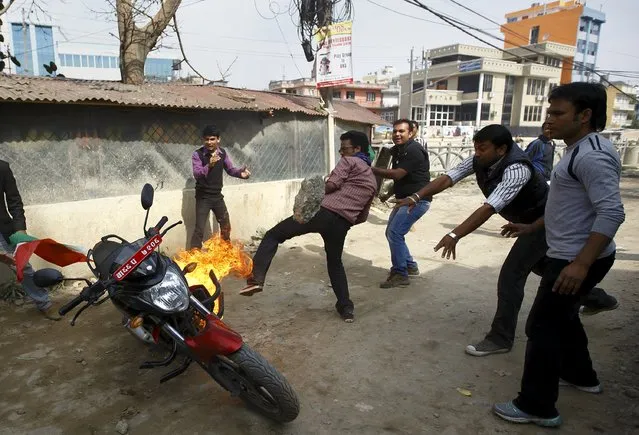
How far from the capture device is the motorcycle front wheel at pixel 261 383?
7.97 feet

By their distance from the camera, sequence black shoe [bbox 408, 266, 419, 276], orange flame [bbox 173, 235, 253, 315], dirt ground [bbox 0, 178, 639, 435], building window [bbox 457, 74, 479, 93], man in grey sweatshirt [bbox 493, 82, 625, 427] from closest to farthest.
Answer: man in grey sweatshirt [bbox 493, 82, 625, 427]
dirt ground [bbox 0, 178, 639, 435]
orange flame [bbox 173, 235, 253, 315]
black shoe [bbox 408, 266, 419, 276]
building window [bbox 457, 74, 479, 93]

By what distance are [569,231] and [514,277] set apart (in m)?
1.02

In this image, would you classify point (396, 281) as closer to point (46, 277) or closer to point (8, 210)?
point (46, 277)

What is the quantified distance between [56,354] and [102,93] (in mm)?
3174

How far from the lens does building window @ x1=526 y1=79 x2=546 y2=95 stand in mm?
57406

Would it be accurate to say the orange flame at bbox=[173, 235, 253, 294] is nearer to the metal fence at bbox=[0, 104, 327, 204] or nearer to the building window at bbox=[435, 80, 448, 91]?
the metal fence at bbox=[0, 104, 327, 204]

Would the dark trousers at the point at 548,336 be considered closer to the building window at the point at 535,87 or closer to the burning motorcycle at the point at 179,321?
the burning motorcycle at the point at 179,321

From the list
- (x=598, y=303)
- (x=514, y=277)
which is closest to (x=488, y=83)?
(x=598, y=303)

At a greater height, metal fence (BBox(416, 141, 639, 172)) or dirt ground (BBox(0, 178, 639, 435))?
metal fence (BBox(416, 141, 639, 172))

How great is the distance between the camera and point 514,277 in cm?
329

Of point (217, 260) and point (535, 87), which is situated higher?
point (535, 87)

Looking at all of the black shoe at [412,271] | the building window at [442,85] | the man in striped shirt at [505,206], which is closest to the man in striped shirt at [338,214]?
the man in striped shirt at [505,206]

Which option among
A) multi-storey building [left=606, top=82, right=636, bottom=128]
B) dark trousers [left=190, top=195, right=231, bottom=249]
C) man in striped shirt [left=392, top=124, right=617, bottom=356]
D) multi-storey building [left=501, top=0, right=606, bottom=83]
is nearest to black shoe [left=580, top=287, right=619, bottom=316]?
man in striped shirt [left=392, top=124, right=617, bottom=356]

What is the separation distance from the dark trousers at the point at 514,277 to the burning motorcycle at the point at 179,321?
6.19 feet
